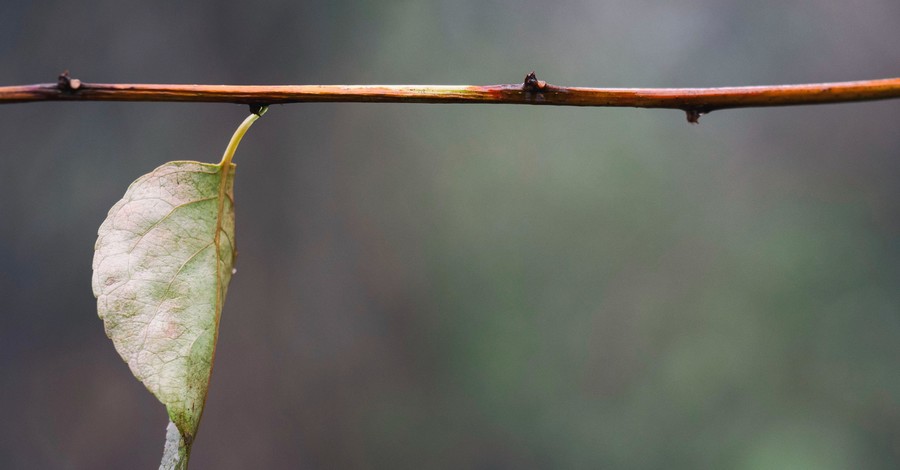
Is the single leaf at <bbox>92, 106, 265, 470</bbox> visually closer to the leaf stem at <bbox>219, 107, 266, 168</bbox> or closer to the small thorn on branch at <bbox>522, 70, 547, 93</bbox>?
the leaf stem at <bbox>219, 107, 266, 168</bbox>

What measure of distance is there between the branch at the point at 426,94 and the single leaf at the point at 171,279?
24mm

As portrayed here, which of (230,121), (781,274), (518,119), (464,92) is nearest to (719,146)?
(781,274)

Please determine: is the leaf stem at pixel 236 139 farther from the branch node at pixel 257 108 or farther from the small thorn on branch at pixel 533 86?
the small thorn on branch at pixel 533 86

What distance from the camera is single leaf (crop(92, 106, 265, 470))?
1.05ft

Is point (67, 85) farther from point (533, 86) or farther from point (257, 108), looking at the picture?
point (533, 86)

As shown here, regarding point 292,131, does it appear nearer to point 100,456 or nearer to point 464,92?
point 100,456

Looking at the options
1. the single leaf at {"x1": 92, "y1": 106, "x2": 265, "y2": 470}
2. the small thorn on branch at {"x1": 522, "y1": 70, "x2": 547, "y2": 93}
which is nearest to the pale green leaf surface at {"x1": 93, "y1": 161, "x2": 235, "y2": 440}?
the single leaf at {"x1": 92, "y1": 106, "x2": 265, "y2": 470}

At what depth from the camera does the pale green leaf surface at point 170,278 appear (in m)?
0.32

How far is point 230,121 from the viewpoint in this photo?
54.9 inches

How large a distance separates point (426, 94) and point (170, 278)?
0.17 m

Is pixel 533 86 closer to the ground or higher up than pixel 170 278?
higher up

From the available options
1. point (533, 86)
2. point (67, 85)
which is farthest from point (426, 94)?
point (67, 85)

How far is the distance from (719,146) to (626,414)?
23.3 inches

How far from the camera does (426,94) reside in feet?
0.98
